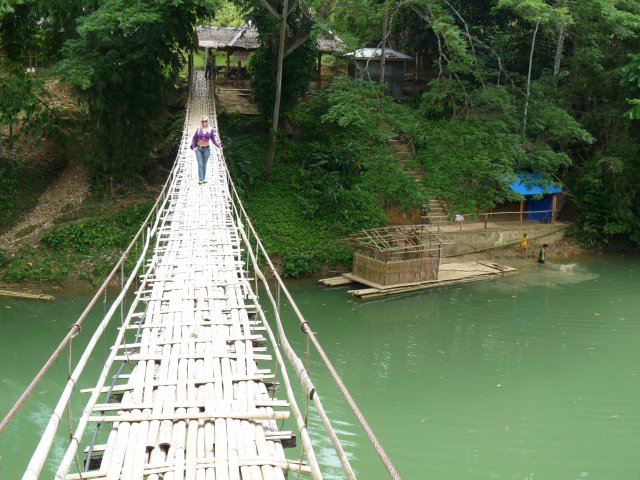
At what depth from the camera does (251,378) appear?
3170 millimetres

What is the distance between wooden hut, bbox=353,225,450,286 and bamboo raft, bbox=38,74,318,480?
6.45 meters

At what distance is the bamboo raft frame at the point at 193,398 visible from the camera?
96.7 inches

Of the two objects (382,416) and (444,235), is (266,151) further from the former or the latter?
(382,416)

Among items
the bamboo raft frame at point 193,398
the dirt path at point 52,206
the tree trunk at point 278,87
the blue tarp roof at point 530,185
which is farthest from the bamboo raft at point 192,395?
the blue tarp roof at point 530,185

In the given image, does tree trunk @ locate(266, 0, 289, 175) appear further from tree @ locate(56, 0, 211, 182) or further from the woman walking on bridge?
the woman walking on bridge

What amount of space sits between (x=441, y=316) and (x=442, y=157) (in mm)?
3830

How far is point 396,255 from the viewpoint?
11930 mm

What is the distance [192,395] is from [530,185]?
11.6m

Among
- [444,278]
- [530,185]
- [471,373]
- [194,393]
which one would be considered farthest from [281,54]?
[194,393]

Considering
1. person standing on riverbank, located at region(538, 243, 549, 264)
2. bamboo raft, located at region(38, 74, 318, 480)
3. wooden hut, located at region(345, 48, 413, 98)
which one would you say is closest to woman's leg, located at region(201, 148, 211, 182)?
bamboo raft, located at region(38, 74, 318, 480)

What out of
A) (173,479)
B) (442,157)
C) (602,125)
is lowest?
(173,479)

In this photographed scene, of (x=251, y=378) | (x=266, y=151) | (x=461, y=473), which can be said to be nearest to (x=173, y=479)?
(x=251, y=378)

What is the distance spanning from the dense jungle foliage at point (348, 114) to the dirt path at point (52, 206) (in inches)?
16.3

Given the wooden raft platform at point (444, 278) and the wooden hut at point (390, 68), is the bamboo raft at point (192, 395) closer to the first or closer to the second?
the wooden raft platform at point (444, 278)
